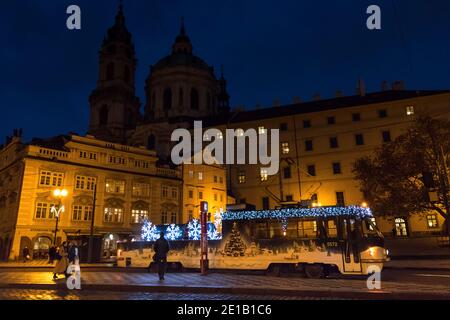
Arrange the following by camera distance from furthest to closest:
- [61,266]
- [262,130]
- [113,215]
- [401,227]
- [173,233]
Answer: [262,130] → [401,227] → [113,215] → [173,233] → [61,266]

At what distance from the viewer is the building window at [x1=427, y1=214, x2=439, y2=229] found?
3850 centimetres

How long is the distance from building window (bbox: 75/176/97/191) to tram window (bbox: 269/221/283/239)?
1016 inches

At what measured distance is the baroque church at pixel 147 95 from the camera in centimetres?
5912

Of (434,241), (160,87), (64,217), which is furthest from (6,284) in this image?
(160,87)

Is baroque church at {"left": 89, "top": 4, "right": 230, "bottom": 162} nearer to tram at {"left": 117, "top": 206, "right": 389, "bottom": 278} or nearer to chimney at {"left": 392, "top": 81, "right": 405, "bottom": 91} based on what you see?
chimney at {"left": 392, "top": 81, "right": 405, "bottom": 91}

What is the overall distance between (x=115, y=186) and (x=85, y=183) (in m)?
3.46

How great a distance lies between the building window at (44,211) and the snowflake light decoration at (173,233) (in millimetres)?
18681

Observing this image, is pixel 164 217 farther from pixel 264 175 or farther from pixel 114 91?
pixel 114 91

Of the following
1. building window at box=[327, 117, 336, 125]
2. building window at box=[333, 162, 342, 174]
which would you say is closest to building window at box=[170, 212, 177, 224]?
building window at box=[333, 162, 342, 174]

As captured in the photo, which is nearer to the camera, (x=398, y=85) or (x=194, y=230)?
(x=194, y=230)

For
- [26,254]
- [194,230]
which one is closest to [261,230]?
[194,230]

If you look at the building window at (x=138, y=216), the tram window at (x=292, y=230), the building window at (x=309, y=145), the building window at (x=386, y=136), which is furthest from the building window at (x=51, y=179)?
the building window at (x=386, y=136)

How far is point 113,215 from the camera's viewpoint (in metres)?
38.2
